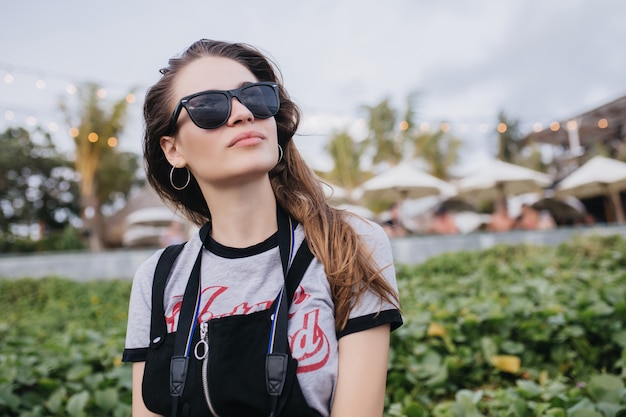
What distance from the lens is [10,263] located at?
429 inches

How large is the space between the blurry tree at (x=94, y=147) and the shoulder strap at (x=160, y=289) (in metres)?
20.4

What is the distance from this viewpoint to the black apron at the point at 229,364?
1.14 m

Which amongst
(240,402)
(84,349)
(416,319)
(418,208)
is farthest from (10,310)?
(418,208)

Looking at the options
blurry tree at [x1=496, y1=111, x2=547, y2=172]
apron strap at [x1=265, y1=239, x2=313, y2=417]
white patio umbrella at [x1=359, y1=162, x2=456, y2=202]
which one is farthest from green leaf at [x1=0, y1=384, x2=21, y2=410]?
blurry tree at [x1=496, y1=111, x2=547, y2=172]

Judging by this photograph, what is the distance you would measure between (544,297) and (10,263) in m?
11.5

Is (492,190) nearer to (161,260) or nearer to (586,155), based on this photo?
(586,155)

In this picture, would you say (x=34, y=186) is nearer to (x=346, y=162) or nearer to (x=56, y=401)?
(x=346, y=162)

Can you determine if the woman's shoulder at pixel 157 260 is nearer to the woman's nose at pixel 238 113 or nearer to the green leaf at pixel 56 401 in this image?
the woman's nose at pixel 238 113

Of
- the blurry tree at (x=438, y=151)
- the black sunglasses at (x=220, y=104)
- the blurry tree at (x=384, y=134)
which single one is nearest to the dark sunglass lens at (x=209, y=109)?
the black sunglasses at (x=220, y=104)

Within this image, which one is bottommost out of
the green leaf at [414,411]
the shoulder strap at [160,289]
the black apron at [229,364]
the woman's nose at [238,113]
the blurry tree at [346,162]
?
the green leaf at [414,411]

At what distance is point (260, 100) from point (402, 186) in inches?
466

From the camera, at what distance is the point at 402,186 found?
12.9 metres

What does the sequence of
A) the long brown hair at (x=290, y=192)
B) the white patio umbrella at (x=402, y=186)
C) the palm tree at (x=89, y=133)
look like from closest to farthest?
the long brown hair at (x=290, y=192) → the white patio umbrella at (x=402, y=186) → the palm tree at (x=89, y=133)

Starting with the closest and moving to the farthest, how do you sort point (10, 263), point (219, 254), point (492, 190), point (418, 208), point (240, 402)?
point (240, 402), point (219, 254), point (10, 263), point (492, 190), point (418, 208)
